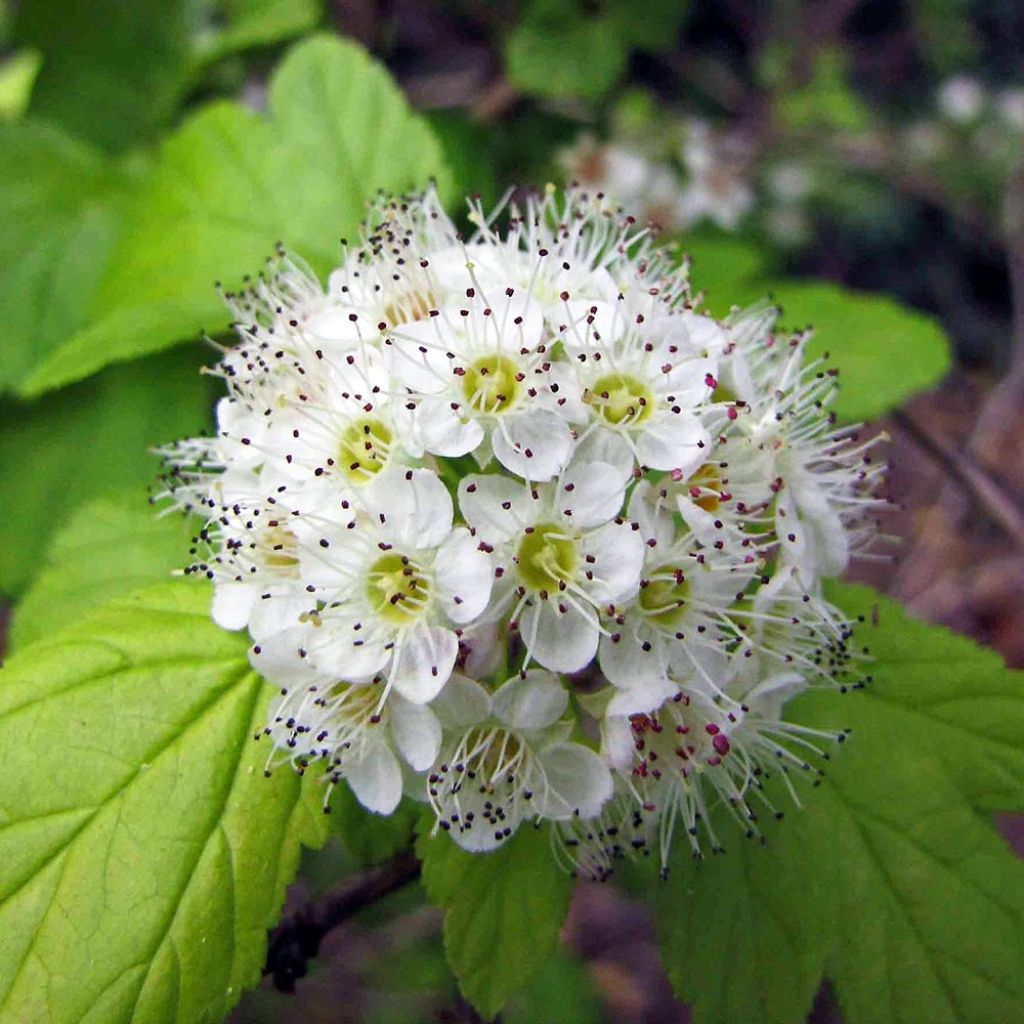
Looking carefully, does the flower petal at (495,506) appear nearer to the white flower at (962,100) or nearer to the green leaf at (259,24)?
the green leaf at (259,24)

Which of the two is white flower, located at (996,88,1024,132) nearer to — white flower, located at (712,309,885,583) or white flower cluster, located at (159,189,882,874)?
white flower, located at (712,309,885,583)

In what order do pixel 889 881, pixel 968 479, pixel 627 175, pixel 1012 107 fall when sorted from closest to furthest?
pixel 889 881, pixel 968 479, pixel 627 175, pixel 1012 107

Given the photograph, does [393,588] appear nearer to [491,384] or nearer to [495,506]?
[495,506]

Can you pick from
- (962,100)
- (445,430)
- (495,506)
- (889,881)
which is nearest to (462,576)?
(495,506)

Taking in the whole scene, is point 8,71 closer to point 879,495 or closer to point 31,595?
point 31,595

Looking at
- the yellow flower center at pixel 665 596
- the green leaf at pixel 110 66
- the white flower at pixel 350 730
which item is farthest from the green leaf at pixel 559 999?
the green leaf at pixel 110 66

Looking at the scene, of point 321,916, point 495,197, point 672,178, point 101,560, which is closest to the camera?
point 321,916

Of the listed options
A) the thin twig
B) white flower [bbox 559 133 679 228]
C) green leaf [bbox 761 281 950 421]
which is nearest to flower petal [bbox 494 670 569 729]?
green leaf [bbox 761 281 950 421]
